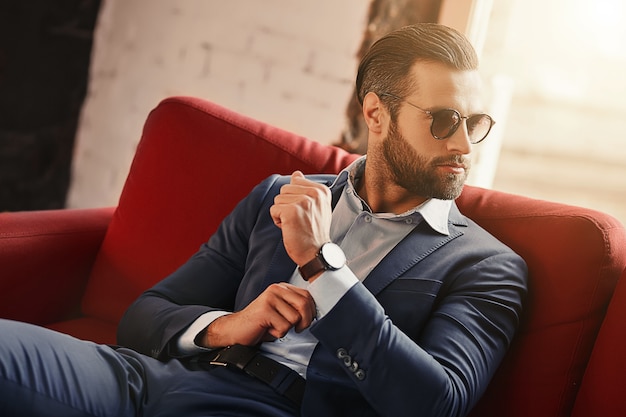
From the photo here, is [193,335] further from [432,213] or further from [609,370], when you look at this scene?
[609,370]

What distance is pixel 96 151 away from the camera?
332 centimetres

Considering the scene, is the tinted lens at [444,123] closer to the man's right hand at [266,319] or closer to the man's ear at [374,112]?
the man's ear at [374,112]

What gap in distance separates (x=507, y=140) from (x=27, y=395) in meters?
1.64

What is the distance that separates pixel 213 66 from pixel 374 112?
1.39 meters

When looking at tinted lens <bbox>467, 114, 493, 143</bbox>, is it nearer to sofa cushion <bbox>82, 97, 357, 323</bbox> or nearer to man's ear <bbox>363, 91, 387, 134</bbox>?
man's ear <bbox>363, 91, 387, 134</bbox>

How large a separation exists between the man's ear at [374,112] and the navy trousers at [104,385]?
24.3 inches

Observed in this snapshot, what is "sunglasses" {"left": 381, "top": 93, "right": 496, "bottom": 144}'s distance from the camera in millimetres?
1538

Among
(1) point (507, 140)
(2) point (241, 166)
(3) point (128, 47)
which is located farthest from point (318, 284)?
(3) point (128, 47)

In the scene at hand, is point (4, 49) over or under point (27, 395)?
over

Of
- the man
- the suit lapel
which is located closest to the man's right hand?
the man

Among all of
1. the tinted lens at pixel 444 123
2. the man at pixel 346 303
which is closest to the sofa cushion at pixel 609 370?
the man at pixel 346 303

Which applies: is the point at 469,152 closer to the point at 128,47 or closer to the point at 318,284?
the point at 318,284

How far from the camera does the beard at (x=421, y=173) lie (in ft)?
5.12

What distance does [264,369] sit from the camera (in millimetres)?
1478
